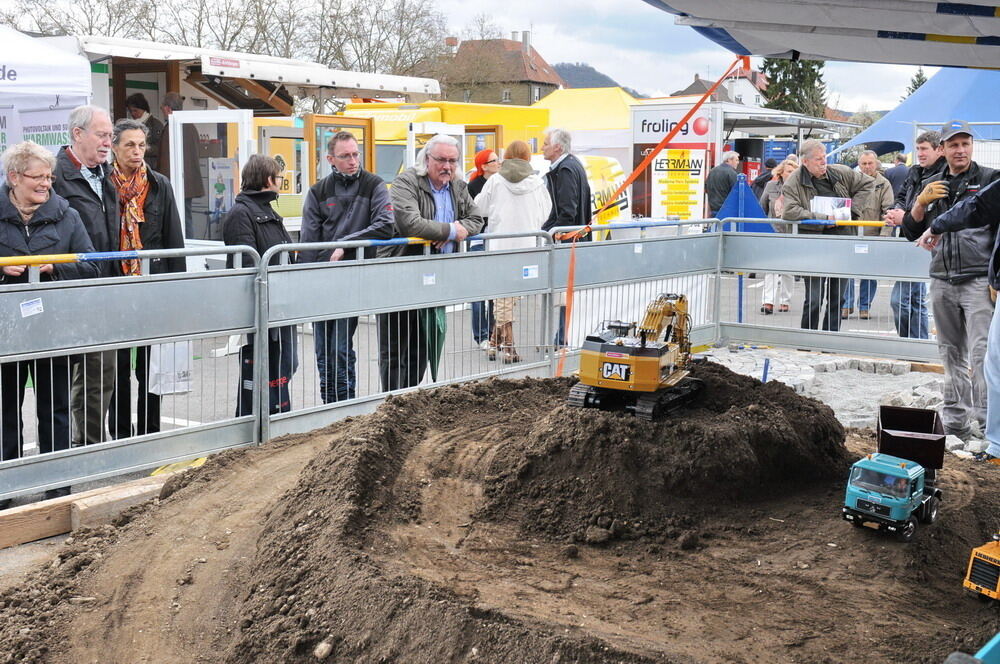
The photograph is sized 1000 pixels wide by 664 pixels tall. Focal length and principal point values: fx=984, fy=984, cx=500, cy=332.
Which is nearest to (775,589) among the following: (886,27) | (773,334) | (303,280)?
(886,27)

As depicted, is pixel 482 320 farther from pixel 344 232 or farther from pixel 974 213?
pixel 974 213

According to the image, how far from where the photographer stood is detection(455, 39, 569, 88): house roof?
6275 cm

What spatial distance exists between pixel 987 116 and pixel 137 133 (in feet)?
67.3

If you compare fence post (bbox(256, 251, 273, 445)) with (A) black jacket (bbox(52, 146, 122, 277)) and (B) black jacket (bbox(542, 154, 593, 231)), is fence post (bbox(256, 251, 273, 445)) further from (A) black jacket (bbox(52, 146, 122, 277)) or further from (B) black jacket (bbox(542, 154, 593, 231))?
(B) black jacket (bbox(542, 154, 593, 231))

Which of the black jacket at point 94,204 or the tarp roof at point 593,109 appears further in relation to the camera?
Result: the tarp roof at point 593,109

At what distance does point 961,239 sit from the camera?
784 centimetres

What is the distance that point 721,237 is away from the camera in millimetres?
12414

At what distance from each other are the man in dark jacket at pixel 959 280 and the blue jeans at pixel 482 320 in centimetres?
370

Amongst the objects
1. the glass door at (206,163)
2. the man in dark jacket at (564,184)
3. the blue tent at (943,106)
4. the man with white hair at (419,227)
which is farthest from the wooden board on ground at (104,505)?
the blue tent at (943,106)

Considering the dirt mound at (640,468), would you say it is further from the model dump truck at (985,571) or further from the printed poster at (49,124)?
the printed poster at (49,124)

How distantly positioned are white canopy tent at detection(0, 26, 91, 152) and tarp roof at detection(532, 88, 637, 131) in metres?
14.4

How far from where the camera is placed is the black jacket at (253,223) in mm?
7730

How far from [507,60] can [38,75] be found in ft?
300

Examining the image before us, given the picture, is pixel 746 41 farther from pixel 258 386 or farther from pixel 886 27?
pixel 258 386
